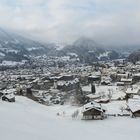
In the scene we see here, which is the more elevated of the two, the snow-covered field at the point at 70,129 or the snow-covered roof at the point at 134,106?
the snow-covered roof at the point at 134,106

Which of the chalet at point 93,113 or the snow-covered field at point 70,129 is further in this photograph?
the chalet at point 93,113

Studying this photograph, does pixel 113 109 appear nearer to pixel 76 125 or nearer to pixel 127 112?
pixel 127 112

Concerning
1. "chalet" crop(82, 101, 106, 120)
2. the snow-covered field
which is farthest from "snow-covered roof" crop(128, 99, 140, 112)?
"chalet" crop(82, 101, 106, 120)

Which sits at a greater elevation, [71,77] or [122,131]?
[71,77]

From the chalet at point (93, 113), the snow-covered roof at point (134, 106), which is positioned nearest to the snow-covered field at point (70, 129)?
the chalet at point (93, 113)

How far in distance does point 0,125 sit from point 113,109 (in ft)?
77.4

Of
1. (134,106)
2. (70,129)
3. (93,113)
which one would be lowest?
(70,129)

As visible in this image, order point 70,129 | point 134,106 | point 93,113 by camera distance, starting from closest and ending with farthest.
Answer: point 70,129 → point 93,113 → point 134,106

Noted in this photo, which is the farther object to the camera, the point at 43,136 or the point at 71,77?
the point at 71,77

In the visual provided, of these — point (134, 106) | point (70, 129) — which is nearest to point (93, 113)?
point (134, 106)

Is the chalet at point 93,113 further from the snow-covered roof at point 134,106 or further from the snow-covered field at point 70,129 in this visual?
the snow-covered roof at point 134,106

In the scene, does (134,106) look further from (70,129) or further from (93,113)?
(70,129)

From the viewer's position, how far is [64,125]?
35969 mm

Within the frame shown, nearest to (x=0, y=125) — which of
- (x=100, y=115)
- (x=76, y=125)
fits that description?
(x=76, y=125)
